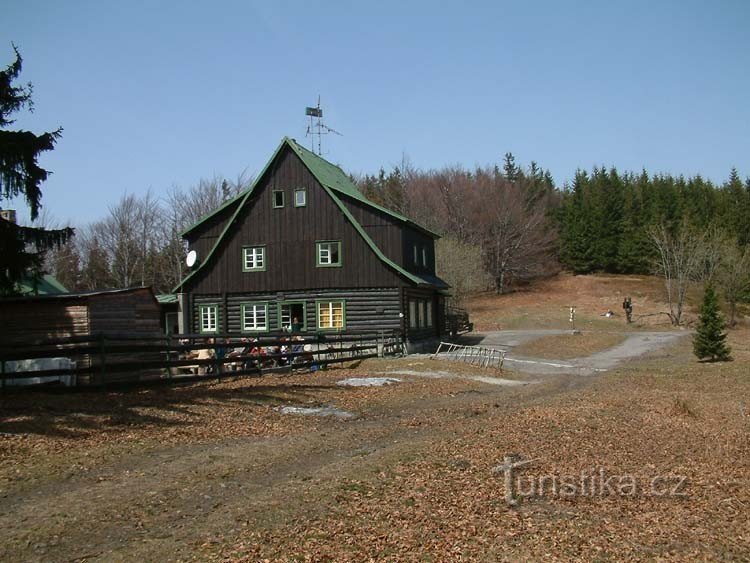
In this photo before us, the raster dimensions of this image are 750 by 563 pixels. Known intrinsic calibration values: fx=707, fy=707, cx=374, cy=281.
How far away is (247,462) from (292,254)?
971 inches

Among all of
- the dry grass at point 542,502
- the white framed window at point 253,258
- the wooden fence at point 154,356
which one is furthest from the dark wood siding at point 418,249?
the dry grass at point 542,502

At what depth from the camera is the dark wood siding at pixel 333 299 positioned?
108 ft

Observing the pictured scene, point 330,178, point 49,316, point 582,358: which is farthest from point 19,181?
point 582,358

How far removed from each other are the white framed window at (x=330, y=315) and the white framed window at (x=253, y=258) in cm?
365

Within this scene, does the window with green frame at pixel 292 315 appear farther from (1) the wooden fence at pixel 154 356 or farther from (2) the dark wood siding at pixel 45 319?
(2) the dark wood siding at pixel 45 319

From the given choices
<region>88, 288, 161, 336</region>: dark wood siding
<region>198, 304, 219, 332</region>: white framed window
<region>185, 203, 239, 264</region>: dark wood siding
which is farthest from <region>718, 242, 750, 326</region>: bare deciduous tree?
<region>88, 288, 161, 336</region>: dark wood siding

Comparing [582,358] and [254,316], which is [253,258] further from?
[582,358]

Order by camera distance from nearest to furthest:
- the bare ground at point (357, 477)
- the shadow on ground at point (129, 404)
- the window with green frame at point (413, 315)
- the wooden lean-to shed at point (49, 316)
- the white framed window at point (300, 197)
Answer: the bare ground at point (357, 477), the shadow on ground at point (129, 404), the wooden lean-to shed at point (49, 316), the window with green frame at point (413, 315), the white framed window at point (300, 197)

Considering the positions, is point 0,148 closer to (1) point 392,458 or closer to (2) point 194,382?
(2) point 194,382

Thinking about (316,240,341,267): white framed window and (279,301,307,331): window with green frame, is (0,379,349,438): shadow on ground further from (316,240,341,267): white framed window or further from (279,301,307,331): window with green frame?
(316,240,341,267): white framed window

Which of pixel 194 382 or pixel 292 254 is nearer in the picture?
pixel 194 382

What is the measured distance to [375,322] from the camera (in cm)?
3297

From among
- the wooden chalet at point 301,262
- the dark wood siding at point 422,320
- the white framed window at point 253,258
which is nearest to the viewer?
the wooden chalet at point 301,262

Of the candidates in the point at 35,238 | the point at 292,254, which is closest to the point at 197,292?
the point at 292,254
